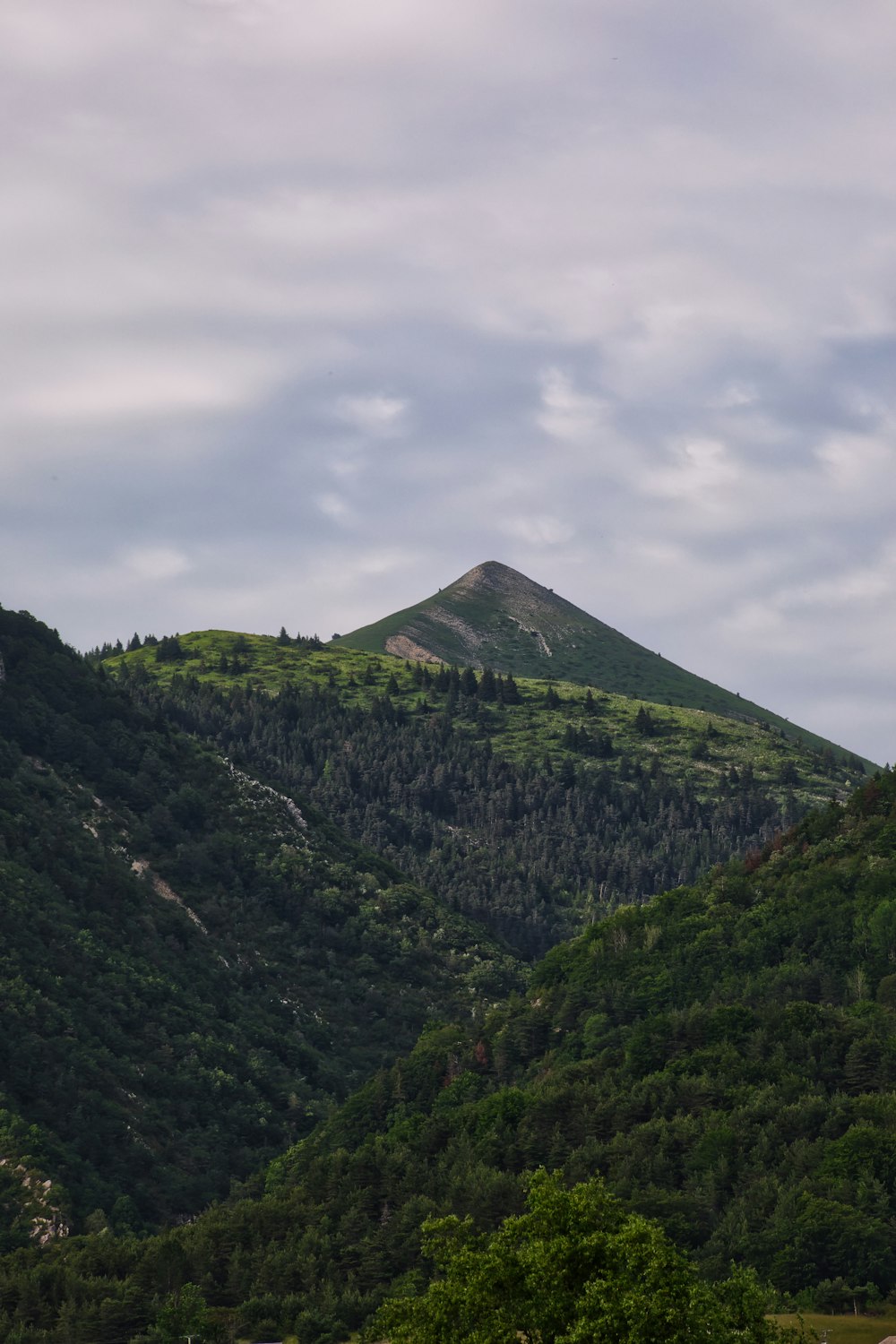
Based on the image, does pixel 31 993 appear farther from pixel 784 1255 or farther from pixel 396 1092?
pixel 784 1255

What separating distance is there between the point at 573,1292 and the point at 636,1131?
265ft

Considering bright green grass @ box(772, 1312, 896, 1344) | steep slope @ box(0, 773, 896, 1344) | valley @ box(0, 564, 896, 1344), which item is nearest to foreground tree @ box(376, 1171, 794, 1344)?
valley @ box(0, 564, 896, 1344)

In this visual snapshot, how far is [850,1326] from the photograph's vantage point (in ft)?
369

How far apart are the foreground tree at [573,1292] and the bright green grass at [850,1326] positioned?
36737mm

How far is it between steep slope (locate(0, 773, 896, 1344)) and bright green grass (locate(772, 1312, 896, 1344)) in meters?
3.08

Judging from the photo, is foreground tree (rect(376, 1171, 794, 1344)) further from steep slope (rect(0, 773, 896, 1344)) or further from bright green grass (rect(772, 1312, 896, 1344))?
steep slope (rect(0, 773, 896, 1344))

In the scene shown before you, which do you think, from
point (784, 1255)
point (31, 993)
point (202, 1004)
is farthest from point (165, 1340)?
point (202, 1004)

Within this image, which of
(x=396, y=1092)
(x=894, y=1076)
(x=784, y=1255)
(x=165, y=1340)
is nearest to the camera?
(x=165, y=1340)

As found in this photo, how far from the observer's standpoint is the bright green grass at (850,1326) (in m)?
108

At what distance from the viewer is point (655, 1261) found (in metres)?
67.4

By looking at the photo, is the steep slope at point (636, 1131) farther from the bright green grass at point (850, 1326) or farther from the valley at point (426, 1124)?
the bright green grass at point (850, 1326)

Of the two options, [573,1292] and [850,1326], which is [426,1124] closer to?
[850,1326]

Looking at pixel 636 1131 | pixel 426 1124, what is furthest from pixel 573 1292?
pixel 426 1124

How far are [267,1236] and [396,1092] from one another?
3788 cm
